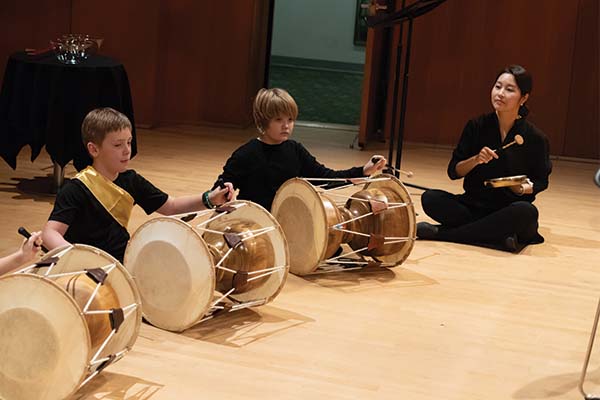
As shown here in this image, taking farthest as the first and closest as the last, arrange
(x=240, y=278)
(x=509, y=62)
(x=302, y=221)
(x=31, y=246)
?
1. (x=509, y=62)
2. (x=302, y=221)
3. (x=240, y=278)
4. (x=31, y=246)

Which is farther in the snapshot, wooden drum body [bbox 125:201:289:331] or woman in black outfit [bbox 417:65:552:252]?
woman in black outfit [bbox 417:65:552:252]

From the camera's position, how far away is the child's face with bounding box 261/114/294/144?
3785mm

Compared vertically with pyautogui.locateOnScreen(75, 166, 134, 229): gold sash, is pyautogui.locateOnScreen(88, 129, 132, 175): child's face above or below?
above

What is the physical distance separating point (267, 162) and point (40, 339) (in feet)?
5.37

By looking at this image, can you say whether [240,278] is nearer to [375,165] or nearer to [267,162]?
[267,162]

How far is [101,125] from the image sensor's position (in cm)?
311

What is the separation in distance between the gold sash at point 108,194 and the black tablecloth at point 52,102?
1610mm

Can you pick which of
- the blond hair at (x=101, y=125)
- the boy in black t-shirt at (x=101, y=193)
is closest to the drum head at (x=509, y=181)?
the boy in black t-shirt at (x=101, y=193)

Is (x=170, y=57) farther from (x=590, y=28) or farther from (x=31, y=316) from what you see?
(x=31, y=316)

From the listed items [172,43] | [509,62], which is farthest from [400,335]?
[172,43]

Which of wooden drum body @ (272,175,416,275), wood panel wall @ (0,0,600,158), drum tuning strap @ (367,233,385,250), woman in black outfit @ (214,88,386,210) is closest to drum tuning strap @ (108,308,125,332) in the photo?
wooden drum body @ (272,175,416,275)

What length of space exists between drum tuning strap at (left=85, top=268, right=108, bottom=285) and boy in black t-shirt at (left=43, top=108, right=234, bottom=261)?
Result: 448 millimetres

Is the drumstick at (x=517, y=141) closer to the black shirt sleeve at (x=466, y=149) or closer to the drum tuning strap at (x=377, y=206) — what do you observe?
the black shirt sleeve at (x=466, y=149)

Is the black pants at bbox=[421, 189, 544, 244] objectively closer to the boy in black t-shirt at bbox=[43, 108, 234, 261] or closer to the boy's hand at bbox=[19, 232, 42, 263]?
the boy in black t-shirt at bbox=[43, 108, 234, 261]
